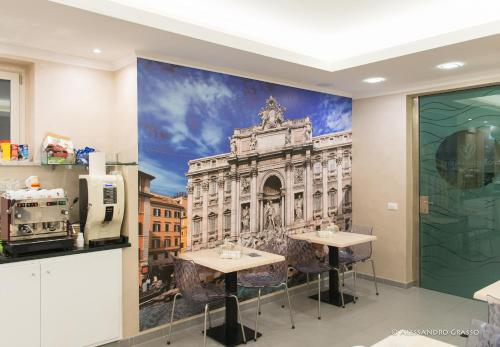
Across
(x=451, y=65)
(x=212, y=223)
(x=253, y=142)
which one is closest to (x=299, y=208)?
(x=253, y=142)

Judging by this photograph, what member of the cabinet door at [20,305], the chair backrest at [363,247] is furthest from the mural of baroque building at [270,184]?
the cabinet door at [20,305]

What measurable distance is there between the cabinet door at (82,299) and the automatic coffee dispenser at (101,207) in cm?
16

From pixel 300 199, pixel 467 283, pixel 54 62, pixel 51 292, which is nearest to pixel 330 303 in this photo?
pixel 300 199

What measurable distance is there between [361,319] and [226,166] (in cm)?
216

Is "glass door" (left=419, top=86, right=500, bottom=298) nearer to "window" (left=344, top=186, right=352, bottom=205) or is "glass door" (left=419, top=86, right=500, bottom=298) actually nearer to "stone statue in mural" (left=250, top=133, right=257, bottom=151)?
"window" (left=344, top=186, right=352, bottom=205)

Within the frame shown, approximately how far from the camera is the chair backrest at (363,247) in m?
5.23

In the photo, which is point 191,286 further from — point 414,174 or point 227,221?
point 414,174

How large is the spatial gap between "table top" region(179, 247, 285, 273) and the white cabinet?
2.31 ft

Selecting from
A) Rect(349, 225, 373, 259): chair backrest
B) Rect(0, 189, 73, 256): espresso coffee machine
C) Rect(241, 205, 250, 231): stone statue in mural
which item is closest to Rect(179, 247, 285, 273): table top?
Rect(241, 205, 250, 231): stone statue in mural

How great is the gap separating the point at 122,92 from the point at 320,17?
2.00m

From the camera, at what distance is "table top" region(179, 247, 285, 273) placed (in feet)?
11.6

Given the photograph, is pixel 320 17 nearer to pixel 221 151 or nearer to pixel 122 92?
pixel 221 151

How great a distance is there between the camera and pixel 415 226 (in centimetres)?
538

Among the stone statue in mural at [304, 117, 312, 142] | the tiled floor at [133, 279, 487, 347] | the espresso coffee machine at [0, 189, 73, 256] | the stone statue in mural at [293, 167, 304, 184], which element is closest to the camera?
the espresso coffee machine at [0, 189, 73, 256]
